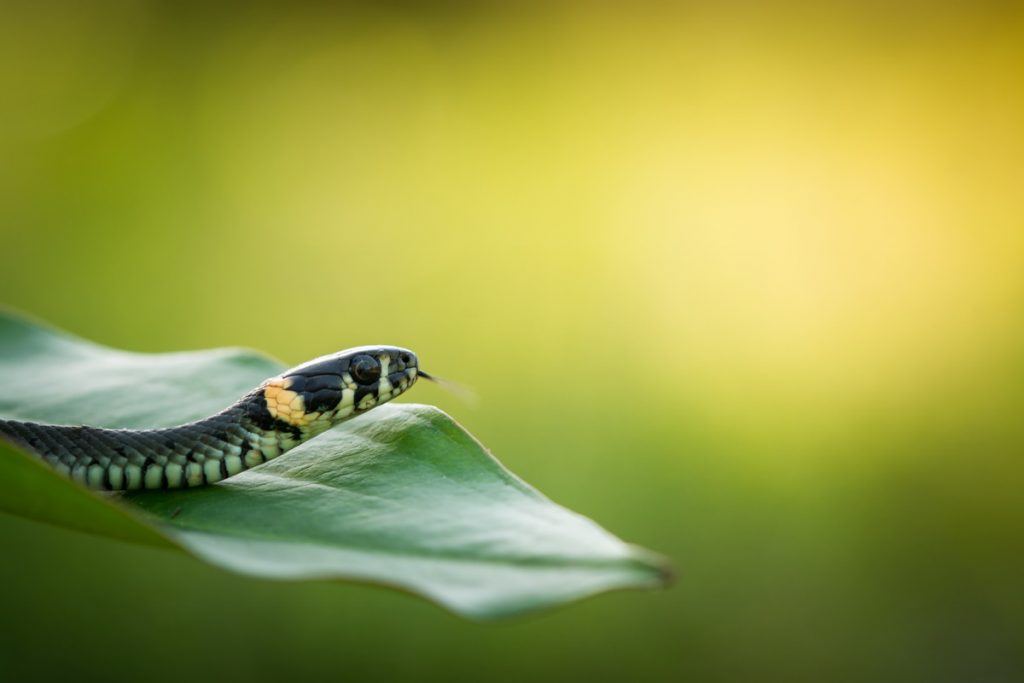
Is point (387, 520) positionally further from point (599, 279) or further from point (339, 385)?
point (599, 279)

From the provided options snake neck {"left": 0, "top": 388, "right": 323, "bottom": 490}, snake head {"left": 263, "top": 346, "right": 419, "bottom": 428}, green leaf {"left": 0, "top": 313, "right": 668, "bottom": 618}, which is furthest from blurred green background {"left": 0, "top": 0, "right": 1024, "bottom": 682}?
green leaf {"left": 0, "top": 313, "right": 668, "bottom": 618}

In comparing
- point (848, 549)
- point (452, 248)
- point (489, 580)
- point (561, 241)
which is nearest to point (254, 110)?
point (452, 248)

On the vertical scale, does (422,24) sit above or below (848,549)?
above

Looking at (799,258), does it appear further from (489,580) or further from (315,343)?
(489,580)

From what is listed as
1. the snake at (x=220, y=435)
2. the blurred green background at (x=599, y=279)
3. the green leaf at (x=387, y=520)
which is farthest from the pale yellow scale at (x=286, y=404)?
the blurred green background at (x=599, y=279)

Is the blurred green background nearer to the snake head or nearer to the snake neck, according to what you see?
the snake head

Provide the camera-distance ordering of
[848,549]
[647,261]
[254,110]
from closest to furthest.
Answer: [848,549] → [647,261] → [254,110]
